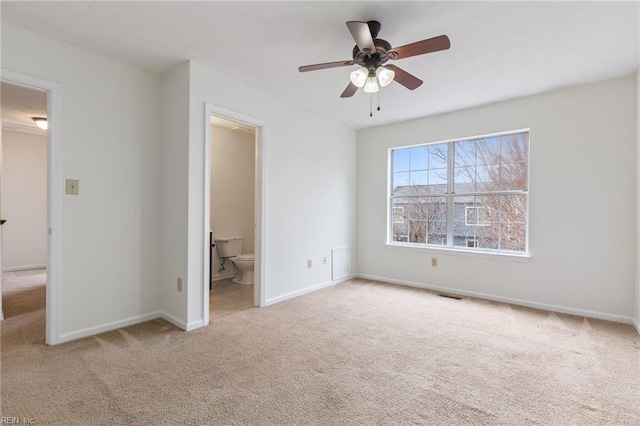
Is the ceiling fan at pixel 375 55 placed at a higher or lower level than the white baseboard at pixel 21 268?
higher

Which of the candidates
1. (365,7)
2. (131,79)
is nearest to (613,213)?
(365,7)

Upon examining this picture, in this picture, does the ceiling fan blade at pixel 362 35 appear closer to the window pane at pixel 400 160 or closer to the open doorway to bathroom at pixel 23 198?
the window pane at pixel 400 160

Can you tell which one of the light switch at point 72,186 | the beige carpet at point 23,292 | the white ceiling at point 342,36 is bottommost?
the beige carpet at point 23,292

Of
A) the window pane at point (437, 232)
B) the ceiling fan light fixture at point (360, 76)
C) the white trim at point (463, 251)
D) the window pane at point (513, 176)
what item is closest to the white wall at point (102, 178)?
the ceiling fan light fixture at point (360, 76)

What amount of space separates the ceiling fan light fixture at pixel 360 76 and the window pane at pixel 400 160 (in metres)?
2.43

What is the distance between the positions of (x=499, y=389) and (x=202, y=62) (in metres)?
3.41

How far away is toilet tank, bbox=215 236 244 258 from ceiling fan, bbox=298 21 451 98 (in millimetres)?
Answer: 3110

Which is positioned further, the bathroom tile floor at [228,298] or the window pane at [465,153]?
the window pane at [465,153]

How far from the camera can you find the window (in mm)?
3779

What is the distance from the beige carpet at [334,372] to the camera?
5.55 ft

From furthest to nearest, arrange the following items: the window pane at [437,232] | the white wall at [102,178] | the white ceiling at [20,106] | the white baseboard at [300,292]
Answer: the window pane at [437,232] → the white baseboard at [300,292] → the white ceiling at [20,106] → the white wall at [102,178]

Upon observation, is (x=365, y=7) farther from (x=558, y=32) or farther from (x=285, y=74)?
(x=558, y=32)

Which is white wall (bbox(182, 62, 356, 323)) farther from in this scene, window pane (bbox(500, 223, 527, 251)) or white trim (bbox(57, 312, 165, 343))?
window pane (bbox(500, 223, 527, 251))

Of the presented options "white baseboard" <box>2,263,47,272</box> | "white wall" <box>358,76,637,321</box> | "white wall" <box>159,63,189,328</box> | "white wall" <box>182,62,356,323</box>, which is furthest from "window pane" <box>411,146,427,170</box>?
"white baseboard" <box>2,263,47,272</box>
